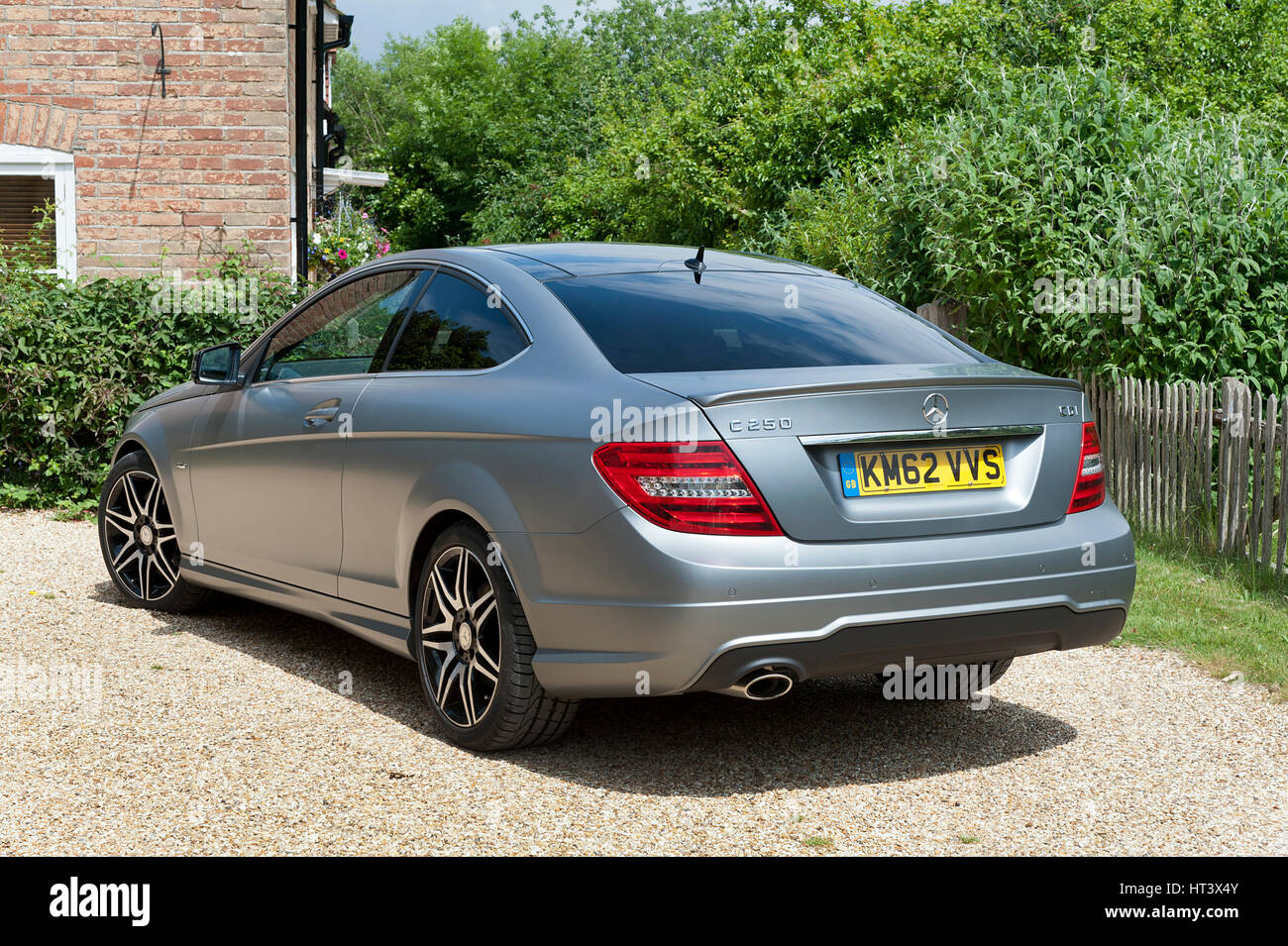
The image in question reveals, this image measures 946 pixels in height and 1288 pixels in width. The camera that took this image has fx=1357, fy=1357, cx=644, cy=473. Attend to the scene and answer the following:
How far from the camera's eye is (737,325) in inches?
171

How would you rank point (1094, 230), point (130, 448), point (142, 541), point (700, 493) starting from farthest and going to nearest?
1. point (1094, 230)
2. point (130, 448)
3. point (142, 541)
4. point (700, 493)

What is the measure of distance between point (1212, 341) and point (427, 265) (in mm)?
5408

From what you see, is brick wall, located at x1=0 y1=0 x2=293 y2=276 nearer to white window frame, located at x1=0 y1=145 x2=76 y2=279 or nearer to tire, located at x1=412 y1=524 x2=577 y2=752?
white window frame, located at x1=0 y1=145 x2=76 y2=279

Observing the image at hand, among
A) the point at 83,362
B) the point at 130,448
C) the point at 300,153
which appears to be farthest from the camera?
the point at 300,153

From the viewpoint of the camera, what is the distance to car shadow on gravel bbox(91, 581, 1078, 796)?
4.23m

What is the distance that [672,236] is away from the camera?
82.6ft

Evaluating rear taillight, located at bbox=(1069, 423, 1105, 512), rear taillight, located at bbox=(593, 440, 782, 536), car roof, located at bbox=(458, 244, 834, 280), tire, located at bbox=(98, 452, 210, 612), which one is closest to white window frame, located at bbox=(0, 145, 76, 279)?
tire, located at bbox=(98, 452, 210, 612)

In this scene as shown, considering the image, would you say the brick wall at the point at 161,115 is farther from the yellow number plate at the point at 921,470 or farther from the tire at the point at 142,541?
the yellow number plate at the point at 921,470

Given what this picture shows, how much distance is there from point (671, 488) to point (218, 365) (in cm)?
304

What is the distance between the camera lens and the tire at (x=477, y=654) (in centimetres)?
412

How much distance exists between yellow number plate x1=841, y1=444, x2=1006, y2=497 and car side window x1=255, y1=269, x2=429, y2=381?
1.99 metres

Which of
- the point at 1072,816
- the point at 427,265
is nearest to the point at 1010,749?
the point at 1072,816

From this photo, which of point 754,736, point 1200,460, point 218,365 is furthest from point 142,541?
point 1200,460

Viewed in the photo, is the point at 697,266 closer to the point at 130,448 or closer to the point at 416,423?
the point at 416,423
